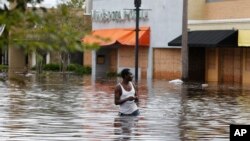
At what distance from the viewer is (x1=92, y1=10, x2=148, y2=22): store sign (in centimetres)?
5491

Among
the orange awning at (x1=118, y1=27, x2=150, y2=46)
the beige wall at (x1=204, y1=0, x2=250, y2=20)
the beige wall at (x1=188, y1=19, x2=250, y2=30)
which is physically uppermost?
the beige wall at (x1=204, y1=0, x2=250, y2=20)

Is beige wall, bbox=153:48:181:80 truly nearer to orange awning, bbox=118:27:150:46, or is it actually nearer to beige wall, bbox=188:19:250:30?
orange awning, bbox=118:27:150:46

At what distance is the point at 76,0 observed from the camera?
224ft

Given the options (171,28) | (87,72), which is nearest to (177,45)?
(171,28)

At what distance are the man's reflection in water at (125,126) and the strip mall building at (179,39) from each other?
26427 mm

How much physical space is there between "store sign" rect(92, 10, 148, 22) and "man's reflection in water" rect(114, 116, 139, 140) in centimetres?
3701

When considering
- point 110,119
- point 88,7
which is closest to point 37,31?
point 110,119

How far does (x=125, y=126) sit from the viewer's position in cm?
1605

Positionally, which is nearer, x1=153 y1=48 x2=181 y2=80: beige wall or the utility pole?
the utility pole

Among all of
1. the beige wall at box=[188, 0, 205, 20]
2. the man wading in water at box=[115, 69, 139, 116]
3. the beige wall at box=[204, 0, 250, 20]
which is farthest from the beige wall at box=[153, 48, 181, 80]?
the man wading in water at box=[115, 69, 139, 116]

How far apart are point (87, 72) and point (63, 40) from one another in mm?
59224

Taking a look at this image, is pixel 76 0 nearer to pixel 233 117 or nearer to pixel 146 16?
pixel 146 16

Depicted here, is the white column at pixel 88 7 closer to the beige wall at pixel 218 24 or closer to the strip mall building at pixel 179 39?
the strip mall building at pixel 179 39

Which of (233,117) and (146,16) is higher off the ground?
(146,16)
